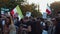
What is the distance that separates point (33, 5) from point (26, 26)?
60.4 metres

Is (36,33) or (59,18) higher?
(59,18)

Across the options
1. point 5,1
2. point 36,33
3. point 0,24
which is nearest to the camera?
point 36,33

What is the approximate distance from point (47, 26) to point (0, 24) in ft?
7.24

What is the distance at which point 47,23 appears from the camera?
13.6 m

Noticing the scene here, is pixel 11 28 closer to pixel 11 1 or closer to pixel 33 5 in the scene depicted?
pixel 11 1

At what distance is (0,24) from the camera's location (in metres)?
13.1

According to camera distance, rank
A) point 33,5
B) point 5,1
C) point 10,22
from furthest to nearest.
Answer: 1. point 33,5
2. point 5,1
3. point 10,22

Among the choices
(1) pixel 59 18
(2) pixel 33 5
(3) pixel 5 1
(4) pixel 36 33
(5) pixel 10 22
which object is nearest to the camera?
(1) pixel 59 18

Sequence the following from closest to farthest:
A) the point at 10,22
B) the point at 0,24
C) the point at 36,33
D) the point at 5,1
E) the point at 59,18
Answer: the point at 59,18
the point at 10,22
the point at 36,33
the point at 0,24
the point at 5,1

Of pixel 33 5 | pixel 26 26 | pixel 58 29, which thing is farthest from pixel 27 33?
pixel 33 5

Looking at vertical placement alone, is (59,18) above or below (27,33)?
above

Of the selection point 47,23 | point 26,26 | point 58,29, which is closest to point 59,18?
point 58,29

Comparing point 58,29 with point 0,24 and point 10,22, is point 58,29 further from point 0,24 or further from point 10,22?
point 0,24

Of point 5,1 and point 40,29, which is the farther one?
point 5,1
